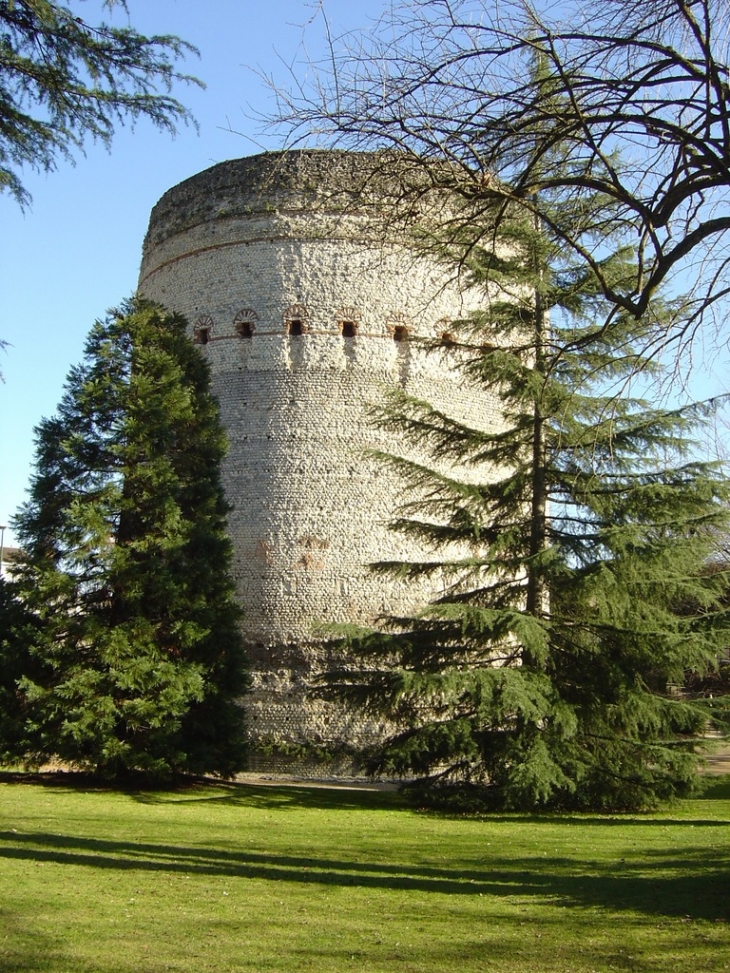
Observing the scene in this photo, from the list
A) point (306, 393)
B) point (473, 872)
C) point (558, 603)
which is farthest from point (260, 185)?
point (473, 872)

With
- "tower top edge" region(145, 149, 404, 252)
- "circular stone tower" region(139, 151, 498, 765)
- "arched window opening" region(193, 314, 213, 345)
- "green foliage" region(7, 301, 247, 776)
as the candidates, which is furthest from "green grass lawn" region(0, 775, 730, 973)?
"tower top edge" region(145, 149, 404, 252)

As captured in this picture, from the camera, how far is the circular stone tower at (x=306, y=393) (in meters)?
15.5

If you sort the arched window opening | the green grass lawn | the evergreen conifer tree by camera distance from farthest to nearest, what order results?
the arched window opening → the evergreen conifer tree → the green grass lawn

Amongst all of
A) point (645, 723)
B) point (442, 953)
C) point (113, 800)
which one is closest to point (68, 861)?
point (442, 953)

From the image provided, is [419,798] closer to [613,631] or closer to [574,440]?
[613,631]

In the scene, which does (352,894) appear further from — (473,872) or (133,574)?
(133,574)

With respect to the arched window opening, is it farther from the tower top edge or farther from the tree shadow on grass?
the tree shadow on grass

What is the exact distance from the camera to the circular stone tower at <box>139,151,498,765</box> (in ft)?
50.8

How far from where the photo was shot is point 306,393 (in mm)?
15953

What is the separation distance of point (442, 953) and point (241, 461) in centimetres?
1157

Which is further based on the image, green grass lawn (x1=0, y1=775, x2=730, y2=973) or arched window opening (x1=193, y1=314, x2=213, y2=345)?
arched window opening (x1=193, y1=314, x2=213, y2=345)

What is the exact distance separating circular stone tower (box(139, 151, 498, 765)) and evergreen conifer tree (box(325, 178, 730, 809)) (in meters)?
3.10

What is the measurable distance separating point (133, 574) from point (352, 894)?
7122 millimetres

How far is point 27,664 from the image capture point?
1252cm
